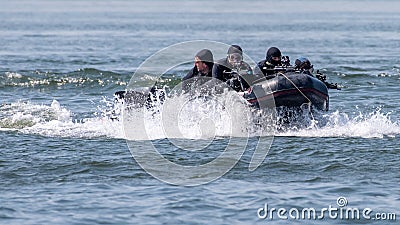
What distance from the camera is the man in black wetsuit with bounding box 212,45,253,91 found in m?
15.3

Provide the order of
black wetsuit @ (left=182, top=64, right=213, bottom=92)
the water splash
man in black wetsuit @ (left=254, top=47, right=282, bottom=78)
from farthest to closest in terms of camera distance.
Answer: man in black wetsuit @ (left=254, top=47, right=282, bottom=78)
black wetsuit @ (left=182, top=64, right=213, bottom=92)
the water splash

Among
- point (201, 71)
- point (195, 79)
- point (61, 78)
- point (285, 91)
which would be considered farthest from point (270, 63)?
point (61, 78)

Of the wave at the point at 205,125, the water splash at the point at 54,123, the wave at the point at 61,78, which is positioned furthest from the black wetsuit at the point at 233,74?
the wave at the point at 61,78

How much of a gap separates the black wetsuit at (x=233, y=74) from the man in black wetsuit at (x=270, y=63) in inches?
9.2

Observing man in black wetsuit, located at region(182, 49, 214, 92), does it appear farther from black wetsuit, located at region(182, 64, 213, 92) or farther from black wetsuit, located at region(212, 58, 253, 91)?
black wetsuit, located at region(212, 58, 253, 91)

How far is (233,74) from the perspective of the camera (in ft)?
50.6

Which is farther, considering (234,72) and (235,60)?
(235,60)

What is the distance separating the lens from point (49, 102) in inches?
808

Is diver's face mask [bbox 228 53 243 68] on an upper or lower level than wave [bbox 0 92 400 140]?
upper

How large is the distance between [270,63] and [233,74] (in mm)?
774

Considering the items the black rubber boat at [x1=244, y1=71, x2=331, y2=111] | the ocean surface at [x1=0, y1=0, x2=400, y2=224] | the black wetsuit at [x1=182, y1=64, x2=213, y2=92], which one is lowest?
the ocean surface at [x1=0, y1=0, x2=400, y2=224]

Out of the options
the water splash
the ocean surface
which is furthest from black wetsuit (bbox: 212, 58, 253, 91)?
the water splash

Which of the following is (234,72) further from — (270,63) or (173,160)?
(173,160)

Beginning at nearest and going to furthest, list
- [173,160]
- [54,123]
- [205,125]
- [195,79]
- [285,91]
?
[173,160] < [285,91] < [205,125] < [195,79] < [54,123]
